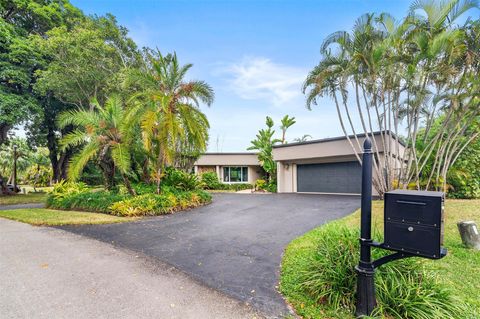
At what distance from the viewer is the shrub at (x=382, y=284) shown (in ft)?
8.87

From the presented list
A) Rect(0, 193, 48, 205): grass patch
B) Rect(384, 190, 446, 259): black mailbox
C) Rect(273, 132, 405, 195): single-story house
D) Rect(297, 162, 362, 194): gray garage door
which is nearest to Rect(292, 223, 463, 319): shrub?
Rect(384, 190, 446, 259): black mailbox

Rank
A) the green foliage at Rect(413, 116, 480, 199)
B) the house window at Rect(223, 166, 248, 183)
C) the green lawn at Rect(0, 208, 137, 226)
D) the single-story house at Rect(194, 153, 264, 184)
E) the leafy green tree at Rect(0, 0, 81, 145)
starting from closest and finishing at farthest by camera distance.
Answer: the green lawn at Rect(0, 208, 137, 226) < the green foliage at Rect(413, 116, 480, 199) < the leafy green tree at Rect(0, 0, 81, 145) < the single-story house at Rect(194, 153, 264, 184) < the house window at Rect(223, 166, 248, 183)

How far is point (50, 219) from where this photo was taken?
817cm

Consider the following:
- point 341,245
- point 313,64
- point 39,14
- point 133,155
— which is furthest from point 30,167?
point 341,245

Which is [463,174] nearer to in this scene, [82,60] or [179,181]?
[179,181]

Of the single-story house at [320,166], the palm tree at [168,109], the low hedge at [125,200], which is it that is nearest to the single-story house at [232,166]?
the single-story house at [320,166]

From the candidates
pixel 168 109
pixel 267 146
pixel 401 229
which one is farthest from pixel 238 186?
pixel 401 229

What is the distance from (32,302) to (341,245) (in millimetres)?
4258

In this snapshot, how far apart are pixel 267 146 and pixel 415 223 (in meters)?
17.3

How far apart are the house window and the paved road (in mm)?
18405

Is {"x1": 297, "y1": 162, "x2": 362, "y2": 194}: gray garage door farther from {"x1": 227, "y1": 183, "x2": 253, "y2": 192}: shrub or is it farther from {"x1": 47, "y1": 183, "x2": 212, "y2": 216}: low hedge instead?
{"x1": 47, "y1": 183, "x2": 212, "y2": 216}: low hedge

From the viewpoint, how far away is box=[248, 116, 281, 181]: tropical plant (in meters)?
19.3

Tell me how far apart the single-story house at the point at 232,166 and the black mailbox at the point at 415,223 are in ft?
66.5

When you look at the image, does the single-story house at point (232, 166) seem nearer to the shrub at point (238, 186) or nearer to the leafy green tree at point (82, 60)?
the shrub at point (238, 186)
